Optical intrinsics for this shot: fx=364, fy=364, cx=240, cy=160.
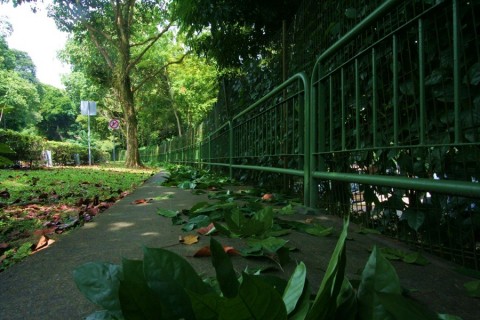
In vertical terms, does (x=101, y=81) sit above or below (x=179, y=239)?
above

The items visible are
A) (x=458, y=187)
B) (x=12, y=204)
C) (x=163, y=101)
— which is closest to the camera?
(x=458, y=187)

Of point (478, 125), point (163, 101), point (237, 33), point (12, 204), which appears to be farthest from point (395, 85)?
point (163, 101)

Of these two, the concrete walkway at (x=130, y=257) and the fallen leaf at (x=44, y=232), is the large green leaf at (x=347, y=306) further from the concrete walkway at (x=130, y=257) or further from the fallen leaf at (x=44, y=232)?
the fallen leaf at (x=44, y=232)

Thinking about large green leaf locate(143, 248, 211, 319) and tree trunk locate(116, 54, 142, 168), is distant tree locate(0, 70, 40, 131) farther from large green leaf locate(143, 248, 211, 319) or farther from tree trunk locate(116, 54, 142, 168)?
large green leaf locate(143, 248, 211, 319)

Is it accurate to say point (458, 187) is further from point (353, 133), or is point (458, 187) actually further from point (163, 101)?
point (163, 101)

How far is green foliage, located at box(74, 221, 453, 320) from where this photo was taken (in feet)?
2.27

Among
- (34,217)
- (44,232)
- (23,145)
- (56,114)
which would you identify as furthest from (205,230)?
(56,114)

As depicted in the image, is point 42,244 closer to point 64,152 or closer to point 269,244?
point 269,244

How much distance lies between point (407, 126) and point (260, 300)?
5.81ft

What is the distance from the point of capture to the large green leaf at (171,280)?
32.6 inches

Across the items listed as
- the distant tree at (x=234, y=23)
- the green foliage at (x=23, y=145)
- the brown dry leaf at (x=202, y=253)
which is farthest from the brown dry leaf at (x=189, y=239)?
the green foliage at (x=23, y=145)

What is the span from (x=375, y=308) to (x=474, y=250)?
4.64ft

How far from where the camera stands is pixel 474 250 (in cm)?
185

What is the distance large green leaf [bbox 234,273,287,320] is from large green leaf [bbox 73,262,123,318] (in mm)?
392
